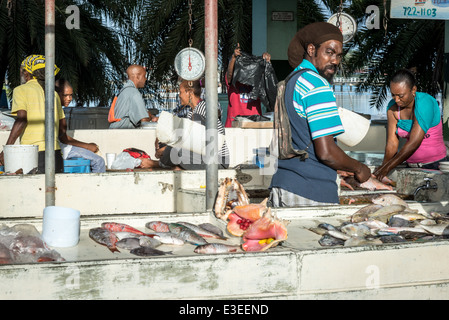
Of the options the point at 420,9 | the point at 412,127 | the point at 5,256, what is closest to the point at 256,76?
the point at 420,9

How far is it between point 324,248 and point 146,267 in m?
0.81

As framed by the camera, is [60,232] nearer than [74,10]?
Yes

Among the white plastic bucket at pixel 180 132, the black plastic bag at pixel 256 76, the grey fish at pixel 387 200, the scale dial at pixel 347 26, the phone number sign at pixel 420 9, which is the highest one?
the phone number sign at pixel 420 9

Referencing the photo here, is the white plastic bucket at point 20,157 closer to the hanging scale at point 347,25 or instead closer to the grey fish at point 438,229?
the grey fish at point 438,229

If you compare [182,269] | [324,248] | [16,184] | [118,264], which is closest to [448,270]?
[324,248]

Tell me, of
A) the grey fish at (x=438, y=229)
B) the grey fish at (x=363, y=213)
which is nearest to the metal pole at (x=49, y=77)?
the grey fish at (x=363, y=213)

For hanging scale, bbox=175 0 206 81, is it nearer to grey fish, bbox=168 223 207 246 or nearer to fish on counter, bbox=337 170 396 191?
fish on counter, bbox=337 170 396 191

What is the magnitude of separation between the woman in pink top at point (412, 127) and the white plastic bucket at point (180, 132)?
1554 millimetres

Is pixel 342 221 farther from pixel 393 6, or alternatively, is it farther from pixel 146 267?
pixel 393 6

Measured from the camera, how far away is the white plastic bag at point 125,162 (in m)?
6.66

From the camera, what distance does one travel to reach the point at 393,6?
888 centimetres

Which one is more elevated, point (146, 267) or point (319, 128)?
point (319, 128)

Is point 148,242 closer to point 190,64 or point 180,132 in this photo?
point 180,132
